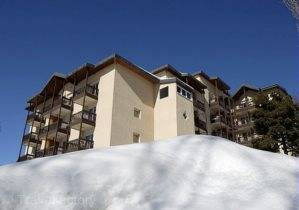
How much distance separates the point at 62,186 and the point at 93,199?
29 cm

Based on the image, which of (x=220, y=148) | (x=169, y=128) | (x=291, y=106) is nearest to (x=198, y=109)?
(x=169, y=128)

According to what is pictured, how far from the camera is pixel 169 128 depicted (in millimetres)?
30781

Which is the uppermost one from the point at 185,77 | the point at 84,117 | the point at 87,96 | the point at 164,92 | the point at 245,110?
the point at 185,77

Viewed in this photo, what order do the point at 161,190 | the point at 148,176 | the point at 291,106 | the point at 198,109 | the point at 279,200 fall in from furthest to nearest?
the point at 198,109, the point at 291,106, the point at 148,176, the point at 161,190, the point at 279,200

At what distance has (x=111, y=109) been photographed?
91.6ft

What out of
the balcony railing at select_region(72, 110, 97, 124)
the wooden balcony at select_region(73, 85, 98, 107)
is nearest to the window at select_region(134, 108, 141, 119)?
the wooden balcony at select_region(73, 85, 98, 107)

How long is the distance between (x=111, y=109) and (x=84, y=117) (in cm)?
294

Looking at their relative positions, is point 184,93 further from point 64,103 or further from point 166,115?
point 64,103

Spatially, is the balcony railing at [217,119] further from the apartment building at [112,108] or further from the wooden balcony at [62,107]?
the wooden balcony at [62,107]

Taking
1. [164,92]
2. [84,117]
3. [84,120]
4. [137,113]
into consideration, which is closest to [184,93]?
[164,92]

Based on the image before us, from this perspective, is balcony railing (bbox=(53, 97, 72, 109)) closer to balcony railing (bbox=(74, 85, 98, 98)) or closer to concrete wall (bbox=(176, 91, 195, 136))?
balcony railing (bbox=(74, 85, 98, 98))

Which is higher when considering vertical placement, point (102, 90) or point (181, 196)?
point (102, 90)

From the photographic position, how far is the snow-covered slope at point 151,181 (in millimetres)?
2613

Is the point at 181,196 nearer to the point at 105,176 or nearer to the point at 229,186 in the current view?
the point at 229,186
